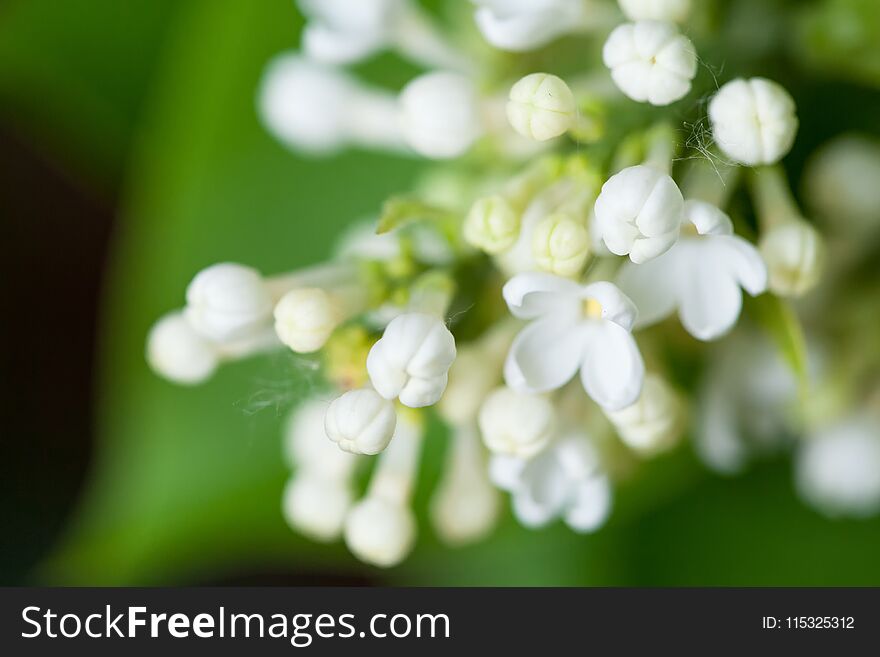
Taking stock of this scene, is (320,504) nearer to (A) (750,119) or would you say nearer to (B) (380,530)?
(B) (380,530)

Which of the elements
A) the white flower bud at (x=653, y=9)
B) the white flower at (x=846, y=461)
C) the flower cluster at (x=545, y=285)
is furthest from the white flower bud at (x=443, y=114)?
the white flower at (x=846, y=461)

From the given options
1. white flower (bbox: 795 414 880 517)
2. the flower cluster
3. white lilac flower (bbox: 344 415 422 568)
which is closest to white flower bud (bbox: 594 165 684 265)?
the flower cluster

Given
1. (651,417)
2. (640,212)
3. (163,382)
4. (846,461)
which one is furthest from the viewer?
(163,382)

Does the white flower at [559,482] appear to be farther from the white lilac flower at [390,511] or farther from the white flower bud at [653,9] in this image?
the white flower bud at [653,9]

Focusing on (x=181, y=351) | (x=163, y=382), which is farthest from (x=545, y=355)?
(x=163, y=382)

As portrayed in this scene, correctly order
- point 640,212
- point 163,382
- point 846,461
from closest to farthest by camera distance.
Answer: point 640,212 → point 846,461 → point 163,382

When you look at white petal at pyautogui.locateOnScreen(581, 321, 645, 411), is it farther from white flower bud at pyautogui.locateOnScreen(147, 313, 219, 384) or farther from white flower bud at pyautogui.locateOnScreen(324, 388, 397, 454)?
white flower bud at pyautogui.locateOnScreen(147, 313, 219, 384)
